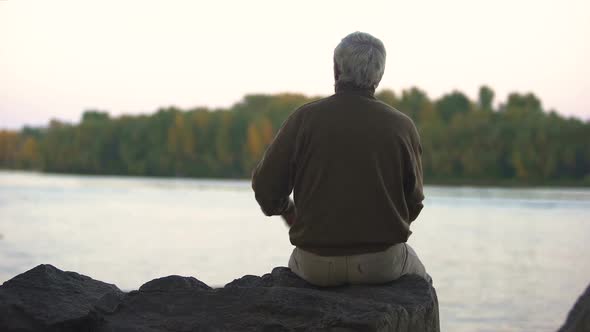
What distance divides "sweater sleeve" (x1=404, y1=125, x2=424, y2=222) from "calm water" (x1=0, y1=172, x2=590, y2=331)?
5.53 meters

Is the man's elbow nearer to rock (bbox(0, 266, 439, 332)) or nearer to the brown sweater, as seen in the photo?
the brown sweater

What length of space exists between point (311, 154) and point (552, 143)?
56.2 meters

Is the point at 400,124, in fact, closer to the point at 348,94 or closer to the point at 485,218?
the point at 348,94

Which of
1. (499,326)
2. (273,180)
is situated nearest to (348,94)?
(273,180)

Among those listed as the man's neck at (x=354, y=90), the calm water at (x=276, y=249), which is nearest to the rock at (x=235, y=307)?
the man's neck at (x=354, y=90)

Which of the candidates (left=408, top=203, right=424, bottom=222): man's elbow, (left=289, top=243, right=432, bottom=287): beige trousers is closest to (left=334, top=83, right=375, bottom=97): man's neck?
(left=408, top=203, right=424, bottom=222): man's elbow

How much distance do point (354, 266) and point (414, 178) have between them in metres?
0.41

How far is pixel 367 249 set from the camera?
319cm

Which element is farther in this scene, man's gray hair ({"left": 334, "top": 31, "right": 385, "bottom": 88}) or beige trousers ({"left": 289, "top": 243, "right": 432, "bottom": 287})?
beige trousers ({"left": 289, "top": 243, "right": 432, "bottom": 287})

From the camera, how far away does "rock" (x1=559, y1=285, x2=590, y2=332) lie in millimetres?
3350

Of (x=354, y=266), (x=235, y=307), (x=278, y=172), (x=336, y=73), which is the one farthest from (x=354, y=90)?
(x=235, y=307)

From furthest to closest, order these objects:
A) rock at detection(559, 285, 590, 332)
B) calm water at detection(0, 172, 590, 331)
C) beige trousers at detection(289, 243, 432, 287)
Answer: calm water at detection(0, 172, 590, 331) < rock at detection(559, 285, 590, 332) < beige trousers at detection(289, 243, 432, 287)

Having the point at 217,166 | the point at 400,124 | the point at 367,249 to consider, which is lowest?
the point at 217,166

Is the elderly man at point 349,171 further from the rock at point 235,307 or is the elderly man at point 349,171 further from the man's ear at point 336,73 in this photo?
the rock at point 235,307
